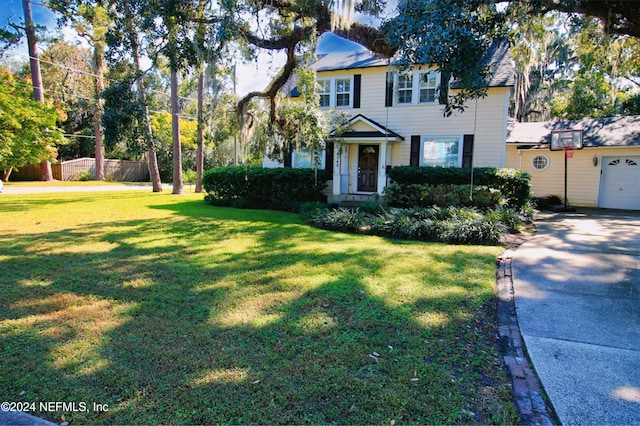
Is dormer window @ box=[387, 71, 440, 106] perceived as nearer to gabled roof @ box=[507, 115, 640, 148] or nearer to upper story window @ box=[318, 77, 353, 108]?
upper story window @ box=[318, 77, 353, 108]

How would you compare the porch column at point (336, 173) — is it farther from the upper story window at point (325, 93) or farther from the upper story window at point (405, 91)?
the upper story window at point (405, 91)

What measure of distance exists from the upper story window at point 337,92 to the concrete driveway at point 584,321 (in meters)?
9.15

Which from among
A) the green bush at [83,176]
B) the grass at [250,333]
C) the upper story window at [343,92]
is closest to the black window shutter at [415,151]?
the upper story window at [343,92]

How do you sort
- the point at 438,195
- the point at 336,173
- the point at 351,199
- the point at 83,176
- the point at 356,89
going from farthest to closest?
the point at 83,176 < the point at 356,89 < the point at 336,173 < the point at 351,199 < the point at 438,195

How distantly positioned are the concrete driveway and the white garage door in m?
7.93

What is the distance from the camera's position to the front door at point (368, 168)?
1417 centimetres

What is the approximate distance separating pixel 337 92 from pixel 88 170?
2291 centimetres

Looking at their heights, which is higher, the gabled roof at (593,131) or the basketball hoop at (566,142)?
the gabled roof at (593,131)

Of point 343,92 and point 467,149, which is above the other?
point 343,92

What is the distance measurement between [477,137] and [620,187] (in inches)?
248

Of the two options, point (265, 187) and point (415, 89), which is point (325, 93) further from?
point (265, 187)

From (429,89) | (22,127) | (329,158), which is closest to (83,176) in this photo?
(22,127)

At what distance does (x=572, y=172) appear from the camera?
47.9 feet

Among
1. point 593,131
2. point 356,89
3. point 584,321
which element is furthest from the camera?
point 593,131
